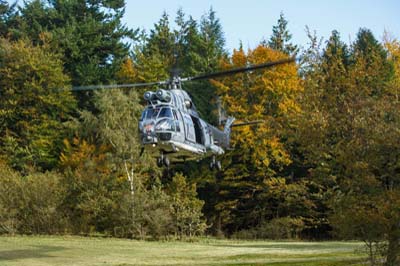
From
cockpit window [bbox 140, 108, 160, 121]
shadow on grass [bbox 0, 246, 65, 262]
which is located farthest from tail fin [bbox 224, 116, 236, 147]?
shadow on grass [bbox 0, 246, 65, 262]

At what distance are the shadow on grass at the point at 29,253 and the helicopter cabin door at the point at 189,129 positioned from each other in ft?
23.3

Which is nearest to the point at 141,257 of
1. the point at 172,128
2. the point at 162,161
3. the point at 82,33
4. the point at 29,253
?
the point at 29,253

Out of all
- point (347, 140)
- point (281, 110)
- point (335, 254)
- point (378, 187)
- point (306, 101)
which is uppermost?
point (281, 110)

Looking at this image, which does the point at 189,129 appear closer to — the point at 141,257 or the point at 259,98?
the point at 141,257

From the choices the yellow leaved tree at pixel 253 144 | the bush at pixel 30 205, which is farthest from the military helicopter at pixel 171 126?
the yellow leaved tree at pixel 253 144

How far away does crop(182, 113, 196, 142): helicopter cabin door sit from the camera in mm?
20362

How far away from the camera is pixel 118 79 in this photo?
50469mm

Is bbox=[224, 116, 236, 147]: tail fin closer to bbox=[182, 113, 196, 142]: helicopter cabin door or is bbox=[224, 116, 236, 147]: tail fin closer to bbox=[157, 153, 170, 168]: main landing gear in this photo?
bbox=[182, 113, 196, 142]: helicopter cabin door

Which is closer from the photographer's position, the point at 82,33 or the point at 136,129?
the point at 136,129

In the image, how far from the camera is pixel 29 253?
78.1ft

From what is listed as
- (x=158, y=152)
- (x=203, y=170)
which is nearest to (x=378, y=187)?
(x=158, y=152)

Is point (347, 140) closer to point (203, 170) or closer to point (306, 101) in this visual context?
point (306, 101)

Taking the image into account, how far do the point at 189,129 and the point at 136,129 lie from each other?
66.3 feet

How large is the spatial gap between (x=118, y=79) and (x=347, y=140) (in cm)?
3529
